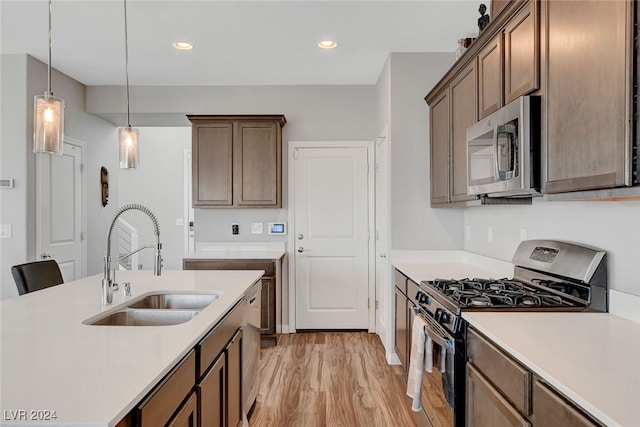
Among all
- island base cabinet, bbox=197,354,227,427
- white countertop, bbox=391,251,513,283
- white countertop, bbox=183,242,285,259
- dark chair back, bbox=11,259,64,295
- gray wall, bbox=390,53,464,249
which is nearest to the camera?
island base cabinet, bbox=197,354,227,427

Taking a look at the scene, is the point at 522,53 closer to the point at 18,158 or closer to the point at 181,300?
the point at 181,300

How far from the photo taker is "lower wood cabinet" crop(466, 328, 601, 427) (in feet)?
3.54

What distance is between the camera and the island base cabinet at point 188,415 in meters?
1.27

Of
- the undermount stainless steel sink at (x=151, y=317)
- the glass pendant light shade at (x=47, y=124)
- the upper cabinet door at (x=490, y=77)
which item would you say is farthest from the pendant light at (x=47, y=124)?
the upper cabinet door at (x=490, y=77)

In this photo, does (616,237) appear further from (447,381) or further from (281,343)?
(281,343)

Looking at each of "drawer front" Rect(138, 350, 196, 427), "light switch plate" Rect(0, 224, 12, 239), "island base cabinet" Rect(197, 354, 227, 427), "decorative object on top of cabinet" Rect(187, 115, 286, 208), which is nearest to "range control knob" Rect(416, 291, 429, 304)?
"island base cabinet" Rect(197, 354, 227, 427)

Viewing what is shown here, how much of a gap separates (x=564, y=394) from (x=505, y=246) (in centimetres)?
184

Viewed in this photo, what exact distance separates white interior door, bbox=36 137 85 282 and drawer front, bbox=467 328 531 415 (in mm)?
3893

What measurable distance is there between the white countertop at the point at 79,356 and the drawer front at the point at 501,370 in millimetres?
1050

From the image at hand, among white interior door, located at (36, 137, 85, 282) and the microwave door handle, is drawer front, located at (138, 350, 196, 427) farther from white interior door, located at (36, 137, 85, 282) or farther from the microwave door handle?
white interior door, located at (36, 137, 85, 282)

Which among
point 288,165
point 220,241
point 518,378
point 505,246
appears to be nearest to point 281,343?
point 220,241

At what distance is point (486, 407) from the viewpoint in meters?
1.53

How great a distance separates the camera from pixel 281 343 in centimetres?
411

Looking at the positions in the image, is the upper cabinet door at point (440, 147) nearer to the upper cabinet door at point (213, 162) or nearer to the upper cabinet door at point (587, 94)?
the upper cabinet door at point (587, 94)
